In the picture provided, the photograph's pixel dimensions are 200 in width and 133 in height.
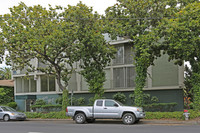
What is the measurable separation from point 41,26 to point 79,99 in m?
11.7

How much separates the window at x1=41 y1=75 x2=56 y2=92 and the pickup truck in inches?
606

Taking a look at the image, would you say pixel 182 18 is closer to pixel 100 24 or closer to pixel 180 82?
pixel 100 24

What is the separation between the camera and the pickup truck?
17078 mm

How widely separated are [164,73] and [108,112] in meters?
10.4

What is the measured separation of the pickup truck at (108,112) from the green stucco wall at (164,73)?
892cm

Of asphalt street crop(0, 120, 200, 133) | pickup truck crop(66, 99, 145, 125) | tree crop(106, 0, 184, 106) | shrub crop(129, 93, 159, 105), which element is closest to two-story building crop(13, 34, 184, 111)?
shrub crop(129, 93, 159, 105)

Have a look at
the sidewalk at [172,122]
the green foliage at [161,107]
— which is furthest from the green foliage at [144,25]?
the green foliage at [161,107]

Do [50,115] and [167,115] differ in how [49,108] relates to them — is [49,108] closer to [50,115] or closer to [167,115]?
[50,115]

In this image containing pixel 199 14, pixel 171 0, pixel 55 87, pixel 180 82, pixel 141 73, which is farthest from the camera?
pixel 55 87

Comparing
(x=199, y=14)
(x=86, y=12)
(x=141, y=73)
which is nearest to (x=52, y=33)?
(x=86, y=12)

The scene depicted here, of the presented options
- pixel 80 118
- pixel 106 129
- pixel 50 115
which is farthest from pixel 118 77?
pixel 106 129

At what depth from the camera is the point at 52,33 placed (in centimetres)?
2006

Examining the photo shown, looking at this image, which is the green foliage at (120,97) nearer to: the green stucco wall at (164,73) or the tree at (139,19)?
the green stucco wall at (164,73)

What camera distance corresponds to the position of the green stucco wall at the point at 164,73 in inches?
1003
